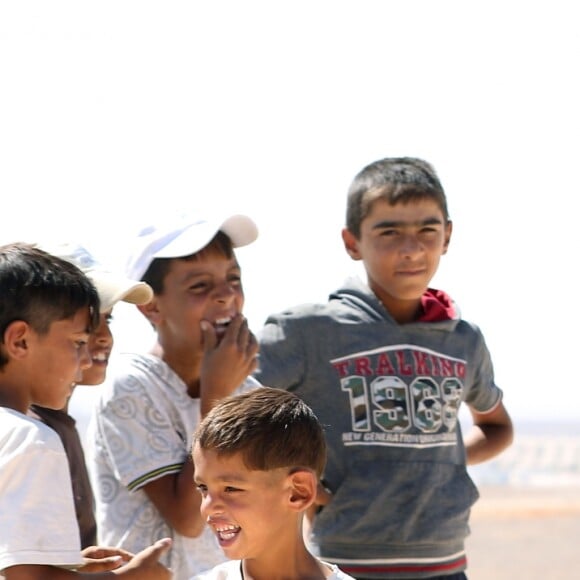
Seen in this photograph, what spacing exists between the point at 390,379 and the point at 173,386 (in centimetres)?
93

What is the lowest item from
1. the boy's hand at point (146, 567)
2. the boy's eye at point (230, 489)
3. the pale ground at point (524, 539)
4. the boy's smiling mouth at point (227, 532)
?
the pale ground at point (524, 539)

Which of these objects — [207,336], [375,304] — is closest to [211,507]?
[207,336]

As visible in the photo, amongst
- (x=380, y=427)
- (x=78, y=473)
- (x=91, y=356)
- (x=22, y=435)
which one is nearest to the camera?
(x=22, y=435)

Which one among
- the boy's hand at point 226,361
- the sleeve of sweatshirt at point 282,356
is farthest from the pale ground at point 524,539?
the boy's hand at point 226,361

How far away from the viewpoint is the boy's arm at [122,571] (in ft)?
10.5

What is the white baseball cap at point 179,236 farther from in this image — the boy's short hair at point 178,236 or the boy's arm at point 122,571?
the boy's arm at point 122,571

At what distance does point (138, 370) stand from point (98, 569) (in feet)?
2.90

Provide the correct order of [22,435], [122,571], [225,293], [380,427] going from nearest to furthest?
[22,435]
[122,571]
[225,293]
[380,427]

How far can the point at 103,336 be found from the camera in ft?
13.4

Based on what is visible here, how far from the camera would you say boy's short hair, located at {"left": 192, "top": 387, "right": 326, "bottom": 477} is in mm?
3229

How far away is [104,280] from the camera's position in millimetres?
4043

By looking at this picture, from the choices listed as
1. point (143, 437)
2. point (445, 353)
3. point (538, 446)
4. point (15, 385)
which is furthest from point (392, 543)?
point (538, 446)

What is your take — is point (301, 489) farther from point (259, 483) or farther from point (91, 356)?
point (91, 356)

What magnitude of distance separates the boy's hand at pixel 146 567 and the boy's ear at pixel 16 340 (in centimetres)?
60
